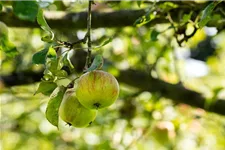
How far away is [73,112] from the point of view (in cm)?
113

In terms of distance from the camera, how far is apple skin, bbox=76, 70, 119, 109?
3.57 feet

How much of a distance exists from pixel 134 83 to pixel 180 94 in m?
0.20

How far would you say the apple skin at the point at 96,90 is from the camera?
3.57 ft

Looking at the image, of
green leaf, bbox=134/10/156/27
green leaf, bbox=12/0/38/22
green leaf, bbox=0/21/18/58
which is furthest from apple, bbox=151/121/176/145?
green leaf, bbox=12/0/38/22

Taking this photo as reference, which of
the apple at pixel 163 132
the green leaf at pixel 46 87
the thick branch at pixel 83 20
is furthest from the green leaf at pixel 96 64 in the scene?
the apple at pixel 163 132

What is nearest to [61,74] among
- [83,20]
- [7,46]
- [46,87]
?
[46,87]

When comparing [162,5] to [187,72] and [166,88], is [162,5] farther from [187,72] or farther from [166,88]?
[187,72]

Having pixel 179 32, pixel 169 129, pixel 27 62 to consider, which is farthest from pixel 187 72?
pixel 179 32

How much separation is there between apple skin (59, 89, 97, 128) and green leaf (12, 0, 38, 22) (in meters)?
0.29

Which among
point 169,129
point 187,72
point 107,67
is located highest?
point 107,67

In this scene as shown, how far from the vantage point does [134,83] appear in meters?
2.37

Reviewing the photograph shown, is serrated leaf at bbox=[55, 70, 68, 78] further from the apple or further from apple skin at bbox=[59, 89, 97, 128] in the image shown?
the apple

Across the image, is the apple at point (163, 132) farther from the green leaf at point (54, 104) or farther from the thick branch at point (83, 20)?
the green leaf at point (54, 104)

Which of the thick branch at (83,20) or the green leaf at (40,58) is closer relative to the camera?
the green leaf at (40,58)
